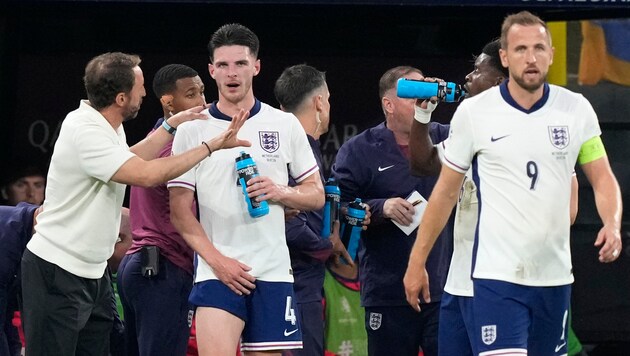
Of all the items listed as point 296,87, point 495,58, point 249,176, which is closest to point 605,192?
point 495,58

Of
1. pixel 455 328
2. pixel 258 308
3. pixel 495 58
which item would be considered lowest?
pixel 455 328

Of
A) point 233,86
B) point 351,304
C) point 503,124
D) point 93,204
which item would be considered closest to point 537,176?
point 503,124

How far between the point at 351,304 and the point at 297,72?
7.41ft

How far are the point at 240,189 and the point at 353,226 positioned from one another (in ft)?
3.98

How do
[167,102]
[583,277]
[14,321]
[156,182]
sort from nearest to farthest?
1. [156,182]
2. [167,102]
3. [14,321]
4. [583,277]

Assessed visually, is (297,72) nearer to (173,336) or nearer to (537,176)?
(173,336)

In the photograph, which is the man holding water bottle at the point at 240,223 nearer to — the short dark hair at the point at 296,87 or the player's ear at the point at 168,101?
the short dark hair at the point at 296,87

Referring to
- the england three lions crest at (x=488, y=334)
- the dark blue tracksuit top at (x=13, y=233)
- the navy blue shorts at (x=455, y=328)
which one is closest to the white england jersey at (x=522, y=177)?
the england three lions crest at (x=488, y=334)

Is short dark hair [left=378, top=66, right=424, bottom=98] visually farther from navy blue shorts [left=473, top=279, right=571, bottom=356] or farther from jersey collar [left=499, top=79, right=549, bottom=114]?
navy blue shorts [left=473, top=279, right=571, bottom=356]

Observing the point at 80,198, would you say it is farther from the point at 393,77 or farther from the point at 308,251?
the point at 393,77

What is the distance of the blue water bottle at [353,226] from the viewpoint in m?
7.40

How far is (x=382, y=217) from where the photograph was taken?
7492 millimetres

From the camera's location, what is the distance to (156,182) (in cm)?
636

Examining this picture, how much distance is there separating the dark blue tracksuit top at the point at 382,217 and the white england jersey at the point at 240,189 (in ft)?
3.53
